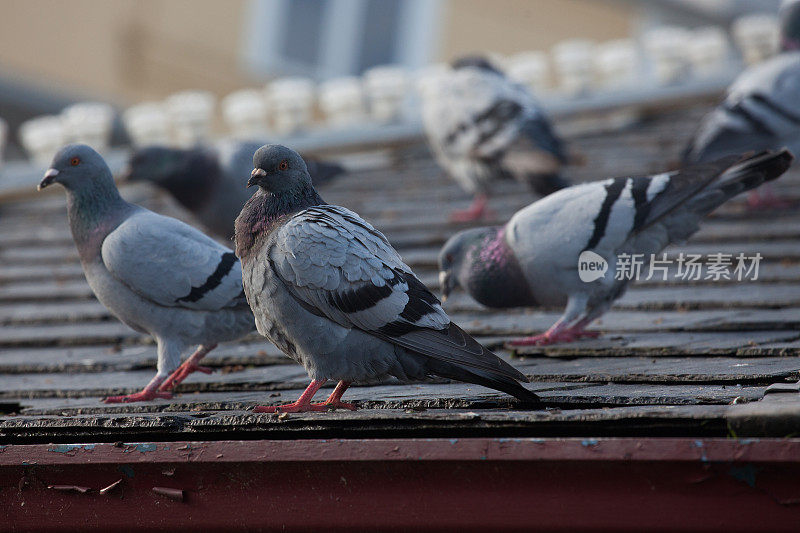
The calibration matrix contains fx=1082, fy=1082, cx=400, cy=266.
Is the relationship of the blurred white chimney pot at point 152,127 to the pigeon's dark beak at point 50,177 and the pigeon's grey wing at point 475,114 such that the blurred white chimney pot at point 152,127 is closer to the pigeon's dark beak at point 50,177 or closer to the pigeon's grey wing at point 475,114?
the pigeon's grey wing at point 475,114

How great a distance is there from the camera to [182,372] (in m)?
3.59

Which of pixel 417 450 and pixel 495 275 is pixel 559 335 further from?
pixel 417 450

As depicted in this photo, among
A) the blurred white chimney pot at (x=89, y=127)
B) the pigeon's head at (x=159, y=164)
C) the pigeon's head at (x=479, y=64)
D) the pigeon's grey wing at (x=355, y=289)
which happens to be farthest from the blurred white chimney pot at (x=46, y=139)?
the pigeon's grey wing at (x=355, y=289)

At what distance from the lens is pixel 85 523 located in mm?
2555

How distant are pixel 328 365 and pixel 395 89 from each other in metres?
5.18

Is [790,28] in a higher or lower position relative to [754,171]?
higher

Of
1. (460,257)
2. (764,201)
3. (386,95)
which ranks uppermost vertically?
(386,95)

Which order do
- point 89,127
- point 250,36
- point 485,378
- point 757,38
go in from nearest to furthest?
point 485,378 < point 89,127 < point 757,38 < point 250,36

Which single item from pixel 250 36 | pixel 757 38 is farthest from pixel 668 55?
pixel 250 36

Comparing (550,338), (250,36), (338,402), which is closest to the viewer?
(338,402)

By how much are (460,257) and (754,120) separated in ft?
7.80

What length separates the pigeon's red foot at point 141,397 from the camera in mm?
3271

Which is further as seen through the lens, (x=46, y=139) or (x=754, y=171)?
(x=46, y=139)

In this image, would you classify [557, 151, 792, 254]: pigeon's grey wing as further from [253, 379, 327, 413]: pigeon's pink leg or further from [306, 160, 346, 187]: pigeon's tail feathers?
[306, 160, 346, 187]: pigeon's tail feathers
